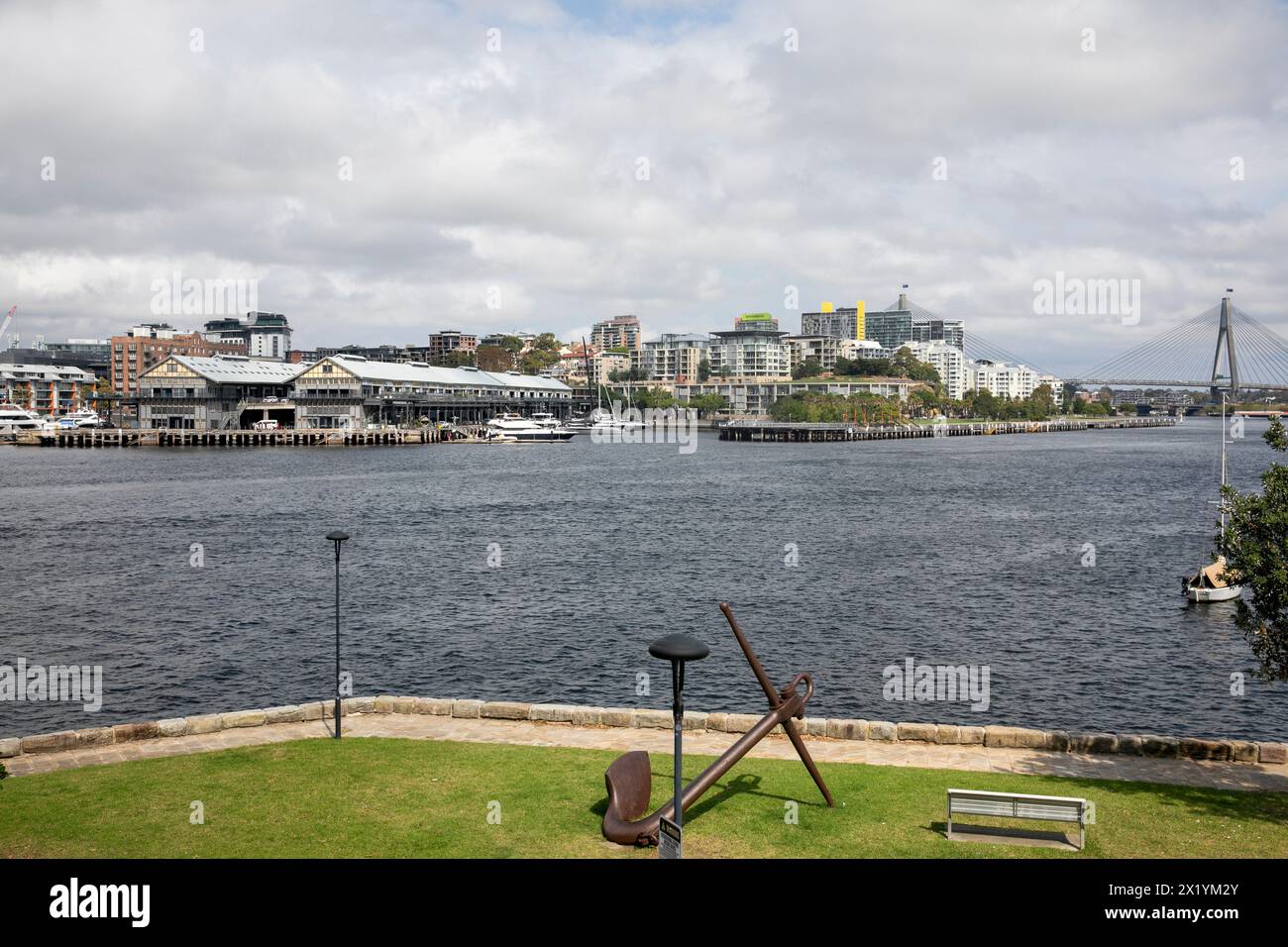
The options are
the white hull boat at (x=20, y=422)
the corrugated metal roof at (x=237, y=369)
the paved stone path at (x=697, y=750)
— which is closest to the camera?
the paved stone path at (x=697, y=750)

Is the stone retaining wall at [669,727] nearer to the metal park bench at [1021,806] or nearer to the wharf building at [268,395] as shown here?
the metal park bench at [1021,806]

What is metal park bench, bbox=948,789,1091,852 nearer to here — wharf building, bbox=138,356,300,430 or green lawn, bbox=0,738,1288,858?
green lawn, bbox=0,738,1288,858

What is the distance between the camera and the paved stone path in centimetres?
1892

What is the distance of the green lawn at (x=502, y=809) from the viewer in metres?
14.5

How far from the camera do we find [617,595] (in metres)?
45.5

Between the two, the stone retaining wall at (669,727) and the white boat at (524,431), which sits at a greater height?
the white boat at (524,431)

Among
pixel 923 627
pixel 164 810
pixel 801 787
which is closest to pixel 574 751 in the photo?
pixel 801 787

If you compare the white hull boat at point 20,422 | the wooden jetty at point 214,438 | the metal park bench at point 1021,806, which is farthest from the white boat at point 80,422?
the metal park bench at point 1021,806

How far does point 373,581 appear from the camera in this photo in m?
49.2

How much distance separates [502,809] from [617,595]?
29598 mm

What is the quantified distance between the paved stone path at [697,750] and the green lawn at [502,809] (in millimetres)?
1021

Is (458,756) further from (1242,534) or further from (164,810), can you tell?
(1242,534)

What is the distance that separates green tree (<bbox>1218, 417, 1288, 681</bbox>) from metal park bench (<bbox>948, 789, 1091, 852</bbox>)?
5.24 meters
